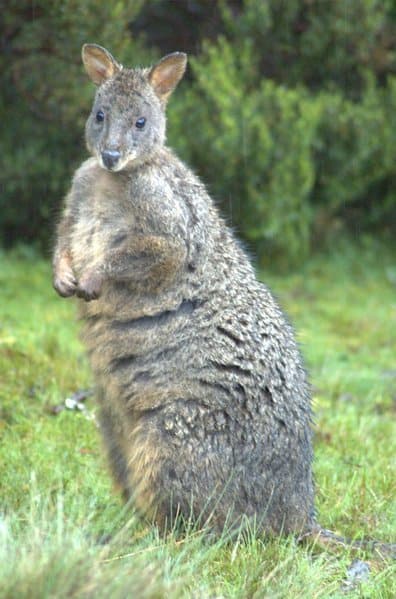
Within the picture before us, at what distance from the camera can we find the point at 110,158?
205 inches

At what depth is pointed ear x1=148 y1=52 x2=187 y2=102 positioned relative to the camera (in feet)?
18.4

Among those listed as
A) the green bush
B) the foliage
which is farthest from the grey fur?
the green bush

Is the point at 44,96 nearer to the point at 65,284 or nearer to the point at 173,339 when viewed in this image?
the point at 65,284

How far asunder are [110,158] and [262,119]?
635 centimetres

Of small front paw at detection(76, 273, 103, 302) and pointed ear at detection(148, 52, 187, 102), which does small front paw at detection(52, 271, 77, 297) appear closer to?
small front paw at detection(76, 273, 103, 302)

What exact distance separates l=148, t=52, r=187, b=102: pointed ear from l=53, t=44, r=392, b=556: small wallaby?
0.04 metres

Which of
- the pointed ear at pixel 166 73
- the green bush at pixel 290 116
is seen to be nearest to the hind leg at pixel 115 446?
the pointed ear at pixel 166 73

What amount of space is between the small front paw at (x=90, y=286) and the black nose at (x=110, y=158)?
0.52m

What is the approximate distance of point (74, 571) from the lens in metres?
3.72

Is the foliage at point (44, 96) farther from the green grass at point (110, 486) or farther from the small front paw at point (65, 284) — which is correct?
the small front paw at point (65, 284)

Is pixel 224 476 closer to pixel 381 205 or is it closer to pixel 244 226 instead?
pixel 244 226

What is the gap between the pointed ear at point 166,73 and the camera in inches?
221

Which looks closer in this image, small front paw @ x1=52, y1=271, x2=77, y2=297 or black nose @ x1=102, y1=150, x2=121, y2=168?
black nose @ x1=102, y1=150, x2=121, y2=168

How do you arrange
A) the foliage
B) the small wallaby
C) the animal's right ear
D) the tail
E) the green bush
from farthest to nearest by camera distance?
1. the green bush
2. the foliage
3. the animal's right ear
4. the tail
5. the small wallaby
